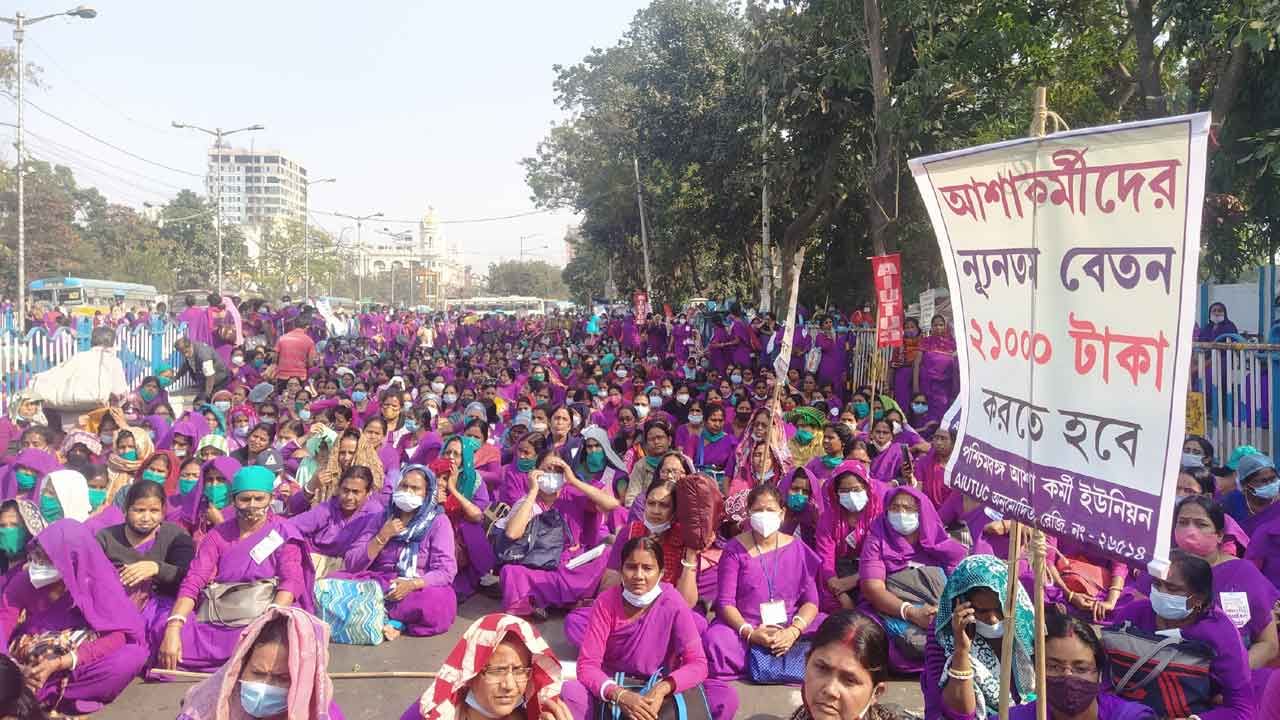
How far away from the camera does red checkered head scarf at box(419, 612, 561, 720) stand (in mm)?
2709

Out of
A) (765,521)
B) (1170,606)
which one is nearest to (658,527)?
(765,521)

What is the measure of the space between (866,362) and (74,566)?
10.7 metres

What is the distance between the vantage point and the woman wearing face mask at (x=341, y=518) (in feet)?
18.8

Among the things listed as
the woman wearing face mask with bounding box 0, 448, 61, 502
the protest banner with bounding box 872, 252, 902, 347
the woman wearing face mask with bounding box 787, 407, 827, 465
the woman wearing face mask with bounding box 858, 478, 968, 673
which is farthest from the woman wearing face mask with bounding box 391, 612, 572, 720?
the protest banner with bounding box 872, 252, 902, 347

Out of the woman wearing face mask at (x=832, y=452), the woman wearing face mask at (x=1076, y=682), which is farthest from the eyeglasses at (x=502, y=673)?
the woman wearing face mask at (x=832, y=452)

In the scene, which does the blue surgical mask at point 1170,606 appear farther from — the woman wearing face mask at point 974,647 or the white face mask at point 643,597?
the white face mask at point 643,597

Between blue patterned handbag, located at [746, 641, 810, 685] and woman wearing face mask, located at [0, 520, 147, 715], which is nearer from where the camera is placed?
woman wearing face mask, located at [0, 520, 147, 715]

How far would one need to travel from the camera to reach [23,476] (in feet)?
20.0

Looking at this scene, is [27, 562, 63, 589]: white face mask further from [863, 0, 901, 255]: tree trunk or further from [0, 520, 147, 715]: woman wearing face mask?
[863, 0, 901, 255]: tree trunk

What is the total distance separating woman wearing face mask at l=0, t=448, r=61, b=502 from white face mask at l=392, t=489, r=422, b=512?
→ 2458mm

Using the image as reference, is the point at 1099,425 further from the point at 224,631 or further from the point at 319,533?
the point at 319,533

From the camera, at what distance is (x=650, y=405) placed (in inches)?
404

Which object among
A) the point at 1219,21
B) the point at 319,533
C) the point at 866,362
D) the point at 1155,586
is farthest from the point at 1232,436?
the point at 319,533

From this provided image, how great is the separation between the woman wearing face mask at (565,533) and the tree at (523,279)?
3296 inches
